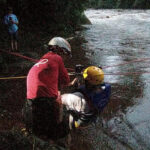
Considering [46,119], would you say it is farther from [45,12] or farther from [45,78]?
[45,12]

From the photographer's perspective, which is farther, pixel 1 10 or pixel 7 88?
pixel 1 10

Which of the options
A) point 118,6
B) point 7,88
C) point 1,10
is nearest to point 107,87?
point 7,88

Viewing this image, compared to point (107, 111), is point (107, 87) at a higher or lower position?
higher

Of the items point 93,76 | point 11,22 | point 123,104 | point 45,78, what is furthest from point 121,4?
point 45,78

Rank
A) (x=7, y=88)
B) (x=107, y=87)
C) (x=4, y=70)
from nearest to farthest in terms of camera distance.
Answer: (x=107, y=87) → (x=7, y=88) → (x=4, y=70)

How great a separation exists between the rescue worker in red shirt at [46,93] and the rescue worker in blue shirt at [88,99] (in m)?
0.44

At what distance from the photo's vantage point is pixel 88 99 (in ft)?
12.5

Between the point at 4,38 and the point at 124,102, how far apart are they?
6.92m

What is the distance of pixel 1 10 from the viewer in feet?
38.0

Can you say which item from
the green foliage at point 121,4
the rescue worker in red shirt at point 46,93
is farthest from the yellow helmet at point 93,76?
the green foliage at point 121,4

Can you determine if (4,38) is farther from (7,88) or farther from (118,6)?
(118,6)

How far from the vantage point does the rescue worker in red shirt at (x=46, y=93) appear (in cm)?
320

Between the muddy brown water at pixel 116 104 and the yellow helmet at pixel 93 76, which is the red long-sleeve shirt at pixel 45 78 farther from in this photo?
the muddy brown water at pixel 116 104

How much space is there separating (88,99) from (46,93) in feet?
2.85
